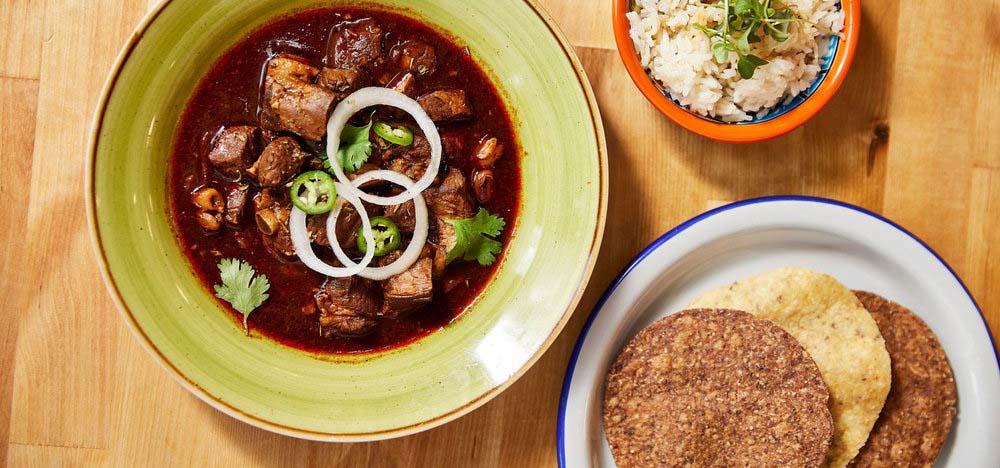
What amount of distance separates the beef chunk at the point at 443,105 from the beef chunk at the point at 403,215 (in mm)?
459

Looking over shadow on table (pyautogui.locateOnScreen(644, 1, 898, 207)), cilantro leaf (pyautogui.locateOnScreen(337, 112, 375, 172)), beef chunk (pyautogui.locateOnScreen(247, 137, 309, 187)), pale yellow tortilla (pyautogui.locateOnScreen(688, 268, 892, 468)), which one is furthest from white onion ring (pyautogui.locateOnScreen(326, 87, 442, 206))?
pale yellow tortilla (pyautogui.locateOnScreen(688, 268, 892, 468))

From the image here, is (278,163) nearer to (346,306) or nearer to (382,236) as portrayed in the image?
(382,236)

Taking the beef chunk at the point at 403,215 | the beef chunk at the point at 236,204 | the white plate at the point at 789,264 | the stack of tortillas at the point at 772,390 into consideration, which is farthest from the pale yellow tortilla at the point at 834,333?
the beef chunk at the point at 236,204

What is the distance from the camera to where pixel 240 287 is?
353cm

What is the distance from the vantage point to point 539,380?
3773 millimetres

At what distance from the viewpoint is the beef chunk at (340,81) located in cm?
343

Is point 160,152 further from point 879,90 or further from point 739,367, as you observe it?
point 879,90

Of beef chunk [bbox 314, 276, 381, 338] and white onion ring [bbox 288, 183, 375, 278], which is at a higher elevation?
white onion ring [bbox 288, 183, 375, 278]

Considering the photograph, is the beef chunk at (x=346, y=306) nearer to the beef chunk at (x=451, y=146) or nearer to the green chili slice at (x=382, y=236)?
the green chili slice at (x=382, y=236)

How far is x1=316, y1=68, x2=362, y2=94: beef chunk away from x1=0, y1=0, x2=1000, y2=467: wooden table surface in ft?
3.45

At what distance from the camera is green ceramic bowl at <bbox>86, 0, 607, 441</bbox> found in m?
3.27

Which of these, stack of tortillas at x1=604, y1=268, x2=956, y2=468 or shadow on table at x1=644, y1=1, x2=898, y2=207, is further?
shadow on table at x1=644, y1=1, x2=898, y2=207

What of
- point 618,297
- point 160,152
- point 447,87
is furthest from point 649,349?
point 160,152

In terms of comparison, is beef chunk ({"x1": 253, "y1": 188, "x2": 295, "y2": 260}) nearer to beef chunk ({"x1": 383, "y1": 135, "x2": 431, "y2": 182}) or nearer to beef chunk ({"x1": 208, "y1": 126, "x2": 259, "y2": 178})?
beef chunk ({"x1": 208, "y1": 126, "x2": 259, "y2": 178})
